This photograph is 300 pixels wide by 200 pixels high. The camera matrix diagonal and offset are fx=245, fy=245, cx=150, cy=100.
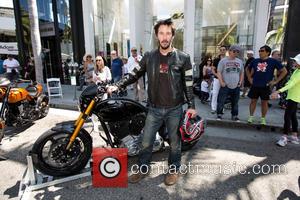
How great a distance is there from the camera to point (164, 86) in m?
2.69

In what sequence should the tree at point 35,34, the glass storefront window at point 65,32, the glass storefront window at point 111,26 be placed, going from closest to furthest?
the tree at point 35,34 → the glass storefront window at point 65,32 → the glass storefront window at point 111,26

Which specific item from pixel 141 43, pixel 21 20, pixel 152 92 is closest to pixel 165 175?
pixel 152 92

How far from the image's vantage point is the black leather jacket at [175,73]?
8.75 feet

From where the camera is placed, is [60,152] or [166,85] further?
[60,152]

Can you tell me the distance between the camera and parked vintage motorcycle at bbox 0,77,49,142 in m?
4.62

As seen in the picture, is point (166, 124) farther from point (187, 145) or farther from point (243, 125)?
point (243, 125)

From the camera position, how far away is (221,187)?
293 centimetres

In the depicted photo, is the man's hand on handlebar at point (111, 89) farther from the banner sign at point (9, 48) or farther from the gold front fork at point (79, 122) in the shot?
the banner sign at point (9, 48)

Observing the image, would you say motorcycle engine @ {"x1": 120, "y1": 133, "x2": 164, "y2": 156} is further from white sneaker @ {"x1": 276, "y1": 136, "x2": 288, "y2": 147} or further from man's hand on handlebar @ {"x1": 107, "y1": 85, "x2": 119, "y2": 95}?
white sneaker @ {"x1": 276, "y1": 136, "x2": 288, "y2": 147}

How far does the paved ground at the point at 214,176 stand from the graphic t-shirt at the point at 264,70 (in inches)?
42.2

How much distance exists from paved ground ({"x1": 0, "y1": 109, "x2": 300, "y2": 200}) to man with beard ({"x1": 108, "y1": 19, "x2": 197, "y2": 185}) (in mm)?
234

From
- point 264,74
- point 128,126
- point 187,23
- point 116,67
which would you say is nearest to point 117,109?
point 128,126

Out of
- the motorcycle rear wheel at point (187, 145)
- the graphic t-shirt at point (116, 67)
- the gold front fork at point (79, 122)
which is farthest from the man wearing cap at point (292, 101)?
the graphic t-shirt at point (116, 67)

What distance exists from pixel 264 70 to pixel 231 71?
60cm
